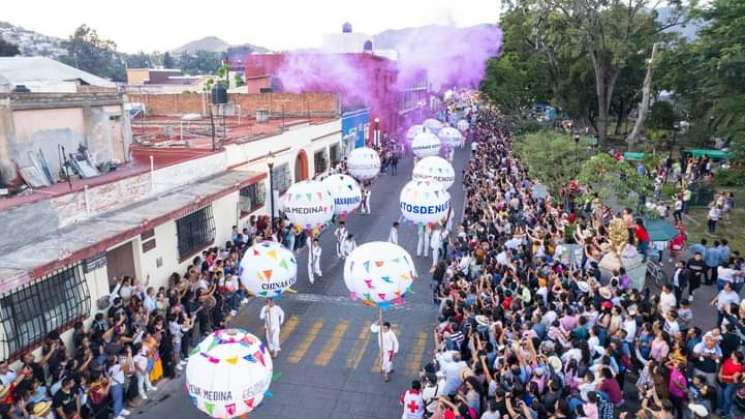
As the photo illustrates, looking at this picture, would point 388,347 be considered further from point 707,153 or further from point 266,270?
point 707,153

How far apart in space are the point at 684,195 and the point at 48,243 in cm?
1992

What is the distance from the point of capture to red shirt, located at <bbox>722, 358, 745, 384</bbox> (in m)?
8.59

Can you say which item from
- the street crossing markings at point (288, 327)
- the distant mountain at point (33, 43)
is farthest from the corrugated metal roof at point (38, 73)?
the distant mountain at point (33, 43)

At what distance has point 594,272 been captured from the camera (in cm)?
1186

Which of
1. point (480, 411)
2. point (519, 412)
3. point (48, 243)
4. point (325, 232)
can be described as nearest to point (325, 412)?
point (480, 411)

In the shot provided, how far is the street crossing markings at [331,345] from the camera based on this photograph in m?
11.6

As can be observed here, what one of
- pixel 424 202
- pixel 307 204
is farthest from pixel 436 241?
pixel 307 204

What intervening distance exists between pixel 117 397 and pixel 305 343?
12.9 ft

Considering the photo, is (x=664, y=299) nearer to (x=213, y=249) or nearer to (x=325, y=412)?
(x=325, y=412)

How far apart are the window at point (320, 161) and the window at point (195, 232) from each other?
1070 centimetres

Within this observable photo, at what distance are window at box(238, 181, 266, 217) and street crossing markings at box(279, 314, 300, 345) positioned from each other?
572 cm

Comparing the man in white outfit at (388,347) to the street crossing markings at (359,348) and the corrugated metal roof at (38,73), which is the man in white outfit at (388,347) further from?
the corrugated metal roof at (38,73)

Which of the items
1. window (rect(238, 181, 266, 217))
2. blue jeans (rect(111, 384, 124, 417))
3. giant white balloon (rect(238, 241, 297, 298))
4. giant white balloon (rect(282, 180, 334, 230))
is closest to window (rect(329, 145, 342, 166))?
window (rect(238, 181, 266, 217))

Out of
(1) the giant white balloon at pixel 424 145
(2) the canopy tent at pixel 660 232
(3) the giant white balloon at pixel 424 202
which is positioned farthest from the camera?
(1) the giant white balloon at pixel 424 145
